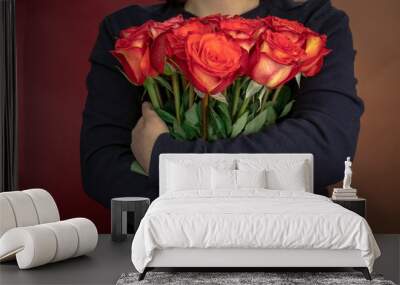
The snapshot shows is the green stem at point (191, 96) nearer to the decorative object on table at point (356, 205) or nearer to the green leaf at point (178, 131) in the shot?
the green leaf at point (178, 131)

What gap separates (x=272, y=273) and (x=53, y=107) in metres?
2.78

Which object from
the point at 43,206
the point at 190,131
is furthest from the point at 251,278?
the point at 190,131

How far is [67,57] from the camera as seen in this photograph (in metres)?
6.18

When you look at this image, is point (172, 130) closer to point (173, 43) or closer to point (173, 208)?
point (173, 43)

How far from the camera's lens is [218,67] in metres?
5.50

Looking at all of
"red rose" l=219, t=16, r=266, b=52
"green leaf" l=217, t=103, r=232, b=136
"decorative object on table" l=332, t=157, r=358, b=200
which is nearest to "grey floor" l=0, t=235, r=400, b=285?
"decorative object on table" l=332, t=157, r=358, b=200

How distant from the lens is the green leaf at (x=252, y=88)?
567cm

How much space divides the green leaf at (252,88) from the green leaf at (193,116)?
45 cm

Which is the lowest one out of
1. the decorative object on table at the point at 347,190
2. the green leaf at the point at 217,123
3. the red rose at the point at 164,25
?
the decorative object on table at the point at 347,190

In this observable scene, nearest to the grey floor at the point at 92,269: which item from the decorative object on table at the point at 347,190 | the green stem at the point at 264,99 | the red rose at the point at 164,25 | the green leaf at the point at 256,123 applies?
the decorative object on table at the point at 347,190

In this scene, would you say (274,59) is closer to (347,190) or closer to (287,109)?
(287,109)

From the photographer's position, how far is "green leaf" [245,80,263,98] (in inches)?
223

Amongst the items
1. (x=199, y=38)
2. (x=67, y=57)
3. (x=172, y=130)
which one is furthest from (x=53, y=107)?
(x=199, y=38)

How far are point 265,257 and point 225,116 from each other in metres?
1.80
